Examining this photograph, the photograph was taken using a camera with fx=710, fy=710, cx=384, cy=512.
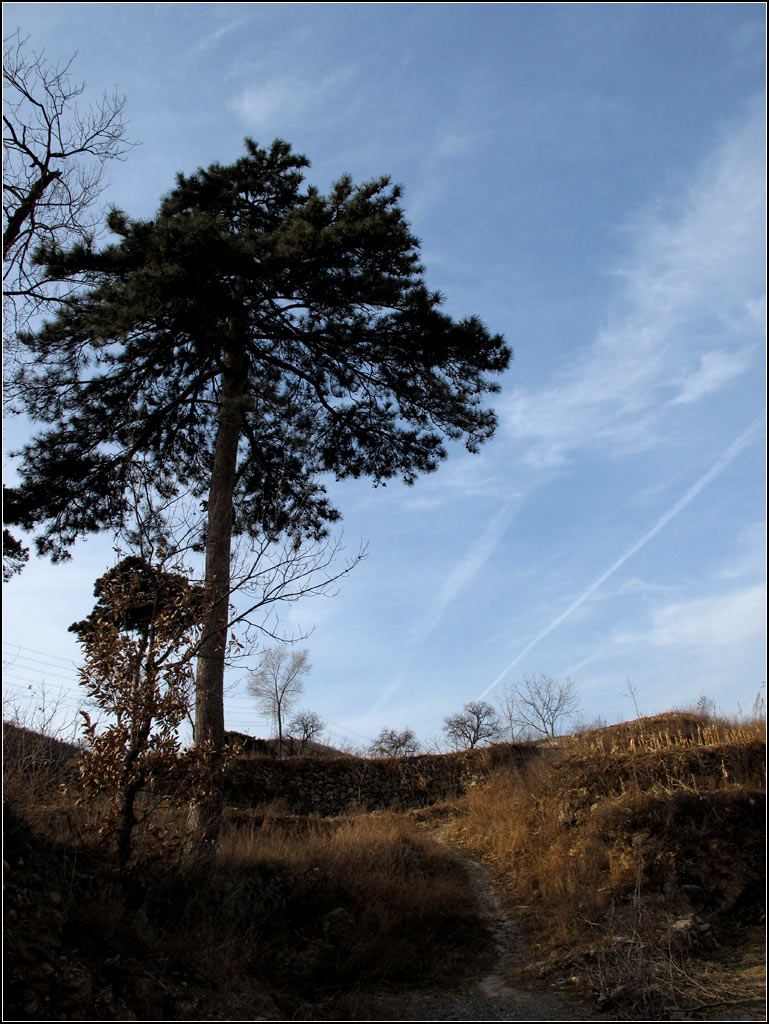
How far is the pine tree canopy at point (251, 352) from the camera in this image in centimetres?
1067

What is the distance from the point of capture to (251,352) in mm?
12383

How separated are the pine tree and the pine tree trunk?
38 millimetres

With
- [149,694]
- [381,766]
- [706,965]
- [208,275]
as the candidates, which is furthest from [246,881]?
[381,766]

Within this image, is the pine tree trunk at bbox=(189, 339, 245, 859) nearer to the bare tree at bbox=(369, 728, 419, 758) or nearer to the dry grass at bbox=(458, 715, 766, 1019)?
the dry grass at bbox=(458, 715, 766, 1019)

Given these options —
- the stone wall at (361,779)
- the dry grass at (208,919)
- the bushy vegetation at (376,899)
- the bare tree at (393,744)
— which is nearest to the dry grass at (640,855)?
the bushy vegetation at (376,899)

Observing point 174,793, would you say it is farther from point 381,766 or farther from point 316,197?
point 381,766

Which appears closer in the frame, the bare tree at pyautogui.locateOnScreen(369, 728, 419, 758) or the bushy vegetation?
the bushy vegetation

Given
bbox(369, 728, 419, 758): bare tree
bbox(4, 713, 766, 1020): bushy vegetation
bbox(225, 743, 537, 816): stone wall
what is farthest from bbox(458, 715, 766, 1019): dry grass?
bbox(369, 728, 419, 758): bare tree

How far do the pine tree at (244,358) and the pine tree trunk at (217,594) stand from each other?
0.04 metres

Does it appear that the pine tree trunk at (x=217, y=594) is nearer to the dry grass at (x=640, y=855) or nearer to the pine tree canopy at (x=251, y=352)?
the pine tree canopy at (x=251, y=352)

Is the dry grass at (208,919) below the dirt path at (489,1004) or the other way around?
the other way around

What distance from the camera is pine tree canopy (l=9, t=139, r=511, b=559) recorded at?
10.7 m

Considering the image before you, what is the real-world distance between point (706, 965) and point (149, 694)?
5.89 metres

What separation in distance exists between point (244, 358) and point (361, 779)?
9.82 meters
